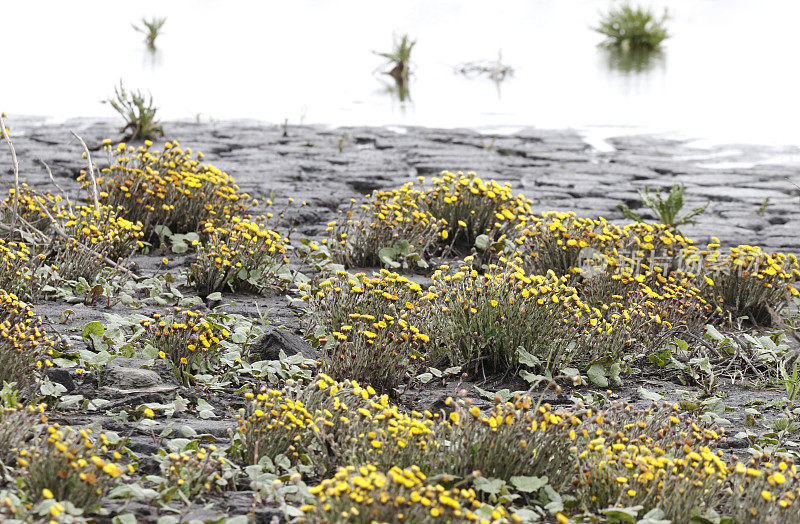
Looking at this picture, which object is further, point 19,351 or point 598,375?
point 598,375

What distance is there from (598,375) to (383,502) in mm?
1883

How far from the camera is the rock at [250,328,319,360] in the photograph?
12.6 feet

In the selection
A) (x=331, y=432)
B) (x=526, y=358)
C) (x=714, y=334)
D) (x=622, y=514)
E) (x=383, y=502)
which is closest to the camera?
(x=383, y=502)

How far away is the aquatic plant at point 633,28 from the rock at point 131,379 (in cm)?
2189

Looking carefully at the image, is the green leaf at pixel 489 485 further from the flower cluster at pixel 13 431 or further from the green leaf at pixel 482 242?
the green leaf at pixel 482 242

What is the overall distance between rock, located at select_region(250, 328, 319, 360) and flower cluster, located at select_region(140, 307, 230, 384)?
195mm

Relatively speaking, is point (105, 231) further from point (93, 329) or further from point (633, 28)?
point (633, 28)

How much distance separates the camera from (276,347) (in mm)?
3855

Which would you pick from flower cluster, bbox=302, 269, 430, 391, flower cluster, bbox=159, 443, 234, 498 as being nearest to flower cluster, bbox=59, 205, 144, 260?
flower cluster, bbox=302, 269, 430, 391

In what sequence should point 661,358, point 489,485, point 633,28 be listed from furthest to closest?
1. point 633,28
2. point 661,358
3. point 489,485

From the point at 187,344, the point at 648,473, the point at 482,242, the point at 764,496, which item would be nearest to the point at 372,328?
the point at 187,344

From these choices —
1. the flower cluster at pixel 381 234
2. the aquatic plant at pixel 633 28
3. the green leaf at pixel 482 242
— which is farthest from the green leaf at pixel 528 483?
the aquatic plant at pixel 633 28

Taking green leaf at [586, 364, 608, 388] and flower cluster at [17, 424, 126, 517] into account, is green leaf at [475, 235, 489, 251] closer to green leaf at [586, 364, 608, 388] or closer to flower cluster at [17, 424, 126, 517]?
green leaf at [586, 364, 608, 388]

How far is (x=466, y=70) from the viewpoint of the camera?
61.3 ft
